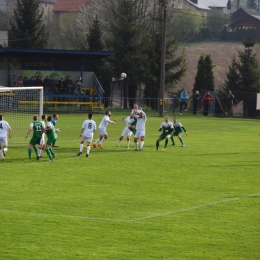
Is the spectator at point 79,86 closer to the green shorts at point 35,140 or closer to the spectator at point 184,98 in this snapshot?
the spectator at point 184,98

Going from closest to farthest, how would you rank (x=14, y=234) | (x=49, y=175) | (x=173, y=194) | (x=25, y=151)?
(x=14, y=234), (x=173, y=194), (x=49, y=175), (x=25, y=151)

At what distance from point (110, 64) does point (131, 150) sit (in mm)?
34775

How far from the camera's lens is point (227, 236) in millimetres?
16062

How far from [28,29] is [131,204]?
53718mm

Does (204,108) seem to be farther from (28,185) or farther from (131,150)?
(28,185)

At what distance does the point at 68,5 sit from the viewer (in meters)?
136

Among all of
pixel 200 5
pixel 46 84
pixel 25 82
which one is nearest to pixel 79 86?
pixel 46 84

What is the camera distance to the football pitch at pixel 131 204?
14.9 m

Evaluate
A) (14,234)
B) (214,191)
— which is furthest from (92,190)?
(14,234)

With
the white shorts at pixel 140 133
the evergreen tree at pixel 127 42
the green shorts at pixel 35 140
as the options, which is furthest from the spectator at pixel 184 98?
the green shorts at pixel 35 140

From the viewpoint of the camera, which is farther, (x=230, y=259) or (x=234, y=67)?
(x=234, y=67)

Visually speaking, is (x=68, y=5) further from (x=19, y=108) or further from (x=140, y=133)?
(x=140, y=133)

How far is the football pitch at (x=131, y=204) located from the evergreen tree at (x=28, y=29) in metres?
36.6

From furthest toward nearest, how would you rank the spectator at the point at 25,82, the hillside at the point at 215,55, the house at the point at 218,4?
the house at the point at 218,4 → the hillside at the point at 215,55 → the spectator at the point at 25,82
